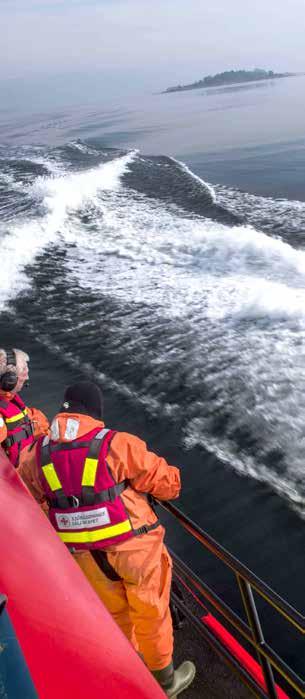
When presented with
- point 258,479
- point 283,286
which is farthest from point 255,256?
point 258,479

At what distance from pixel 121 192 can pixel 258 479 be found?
38.7 feet

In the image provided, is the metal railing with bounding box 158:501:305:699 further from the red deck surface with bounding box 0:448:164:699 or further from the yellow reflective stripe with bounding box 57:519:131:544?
the red deck surface with bounding box 0:448:164:699

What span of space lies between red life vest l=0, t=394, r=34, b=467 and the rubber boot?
4.63 ft

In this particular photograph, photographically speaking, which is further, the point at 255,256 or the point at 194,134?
the point at 194,134

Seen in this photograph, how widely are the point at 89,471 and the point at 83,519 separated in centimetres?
23

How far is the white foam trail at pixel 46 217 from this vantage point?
9617mm

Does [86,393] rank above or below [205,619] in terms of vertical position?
above

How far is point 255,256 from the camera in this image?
350 inches

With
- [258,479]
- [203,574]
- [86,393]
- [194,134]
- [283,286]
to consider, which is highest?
[194,134]

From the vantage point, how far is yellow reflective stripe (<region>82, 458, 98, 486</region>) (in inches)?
77.4

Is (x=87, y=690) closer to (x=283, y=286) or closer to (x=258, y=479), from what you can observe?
(x=258, y=479)

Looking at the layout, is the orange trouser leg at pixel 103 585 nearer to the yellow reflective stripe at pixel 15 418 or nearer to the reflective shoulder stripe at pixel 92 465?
the reflective shoulder stripe at pixel 92 465

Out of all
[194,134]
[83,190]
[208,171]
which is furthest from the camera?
[194,134]

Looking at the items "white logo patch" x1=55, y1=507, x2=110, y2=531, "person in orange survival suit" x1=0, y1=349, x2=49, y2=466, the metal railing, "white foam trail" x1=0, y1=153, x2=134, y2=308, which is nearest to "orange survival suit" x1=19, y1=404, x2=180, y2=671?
"white logo patch" x1=55, y1=507, x2=110, y2=531
